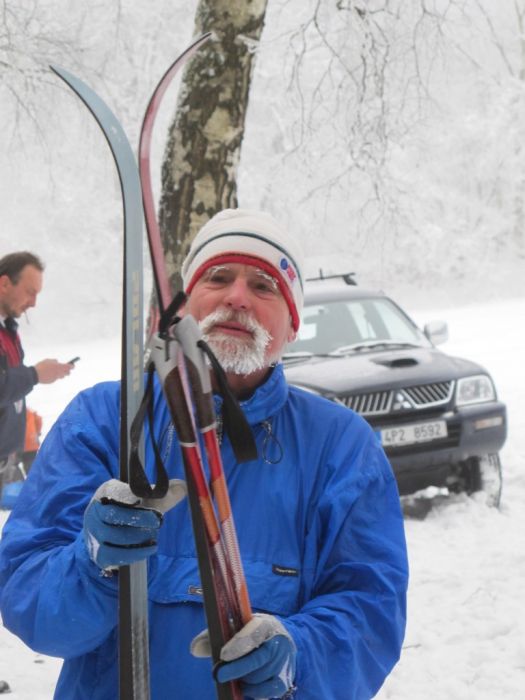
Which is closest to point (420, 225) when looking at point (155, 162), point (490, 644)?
point (155, 162)

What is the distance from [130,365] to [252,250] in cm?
48

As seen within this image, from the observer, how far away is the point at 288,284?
204 centimetres

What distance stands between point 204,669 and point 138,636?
0.20m

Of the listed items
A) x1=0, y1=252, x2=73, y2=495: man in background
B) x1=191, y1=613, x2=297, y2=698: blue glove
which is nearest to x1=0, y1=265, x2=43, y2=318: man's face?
x1=0, y1=252, x2=73, y2=495: man in background

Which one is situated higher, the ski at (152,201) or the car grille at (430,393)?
the ski at (152,201)

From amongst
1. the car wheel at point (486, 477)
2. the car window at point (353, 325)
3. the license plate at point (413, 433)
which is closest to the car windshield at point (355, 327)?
the car window at point (353, 325)

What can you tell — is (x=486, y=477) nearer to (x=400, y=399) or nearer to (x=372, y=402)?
(x=400, y=399)

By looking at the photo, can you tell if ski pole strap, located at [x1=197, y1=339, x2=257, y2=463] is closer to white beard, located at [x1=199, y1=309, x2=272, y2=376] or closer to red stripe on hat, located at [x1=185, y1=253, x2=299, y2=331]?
white beard, located at [x1=199, y1=309, x2=272, y2=376]

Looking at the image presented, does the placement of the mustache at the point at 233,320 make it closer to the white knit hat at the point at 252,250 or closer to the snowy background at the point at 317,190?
the white knit hat at the point at 252,250

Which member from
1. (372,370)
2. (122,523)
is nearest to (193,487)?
(122,523)

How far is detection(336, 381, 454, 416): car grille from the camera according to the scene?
230 inches

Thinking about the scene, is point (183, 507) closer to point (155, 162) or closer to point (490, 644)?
point (490, 644)

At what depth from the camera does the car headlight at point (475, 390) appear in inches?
240

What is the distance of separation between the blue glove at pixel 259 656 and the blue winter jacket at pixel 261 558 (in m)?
0.09
